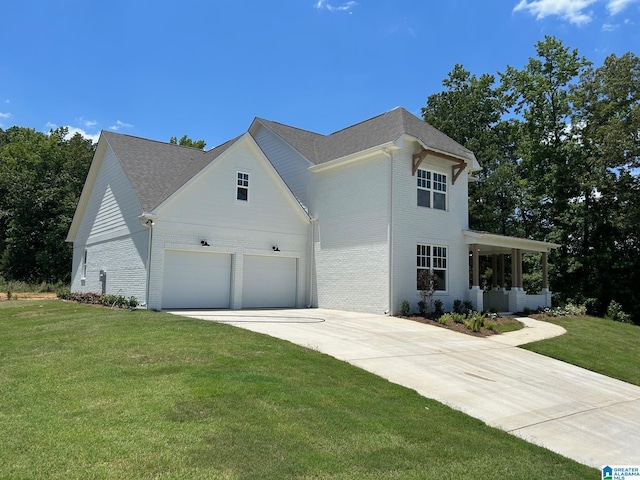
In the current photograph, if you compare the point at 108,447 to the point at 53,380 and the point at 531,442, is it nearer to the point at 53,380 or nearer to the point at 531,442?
the point at 53,380

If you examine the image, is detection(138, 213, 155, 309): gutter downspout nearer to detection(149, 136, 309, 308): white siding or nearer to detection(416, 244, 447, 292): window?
detection(149, 136, 309, 308): white siding

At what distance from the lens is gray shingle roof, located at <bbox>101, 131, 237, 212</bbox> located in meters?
18.6

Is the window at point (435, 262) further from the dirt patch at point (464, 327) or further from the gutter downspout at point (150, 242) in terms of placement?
the gutter downspout at point (150, 242)

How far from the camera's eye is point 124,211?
1972cm

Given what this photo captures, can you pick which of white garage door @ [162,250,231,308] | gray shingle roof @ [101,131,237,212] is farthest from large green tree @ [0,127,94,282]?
white garage door @ [162,250,231,308]

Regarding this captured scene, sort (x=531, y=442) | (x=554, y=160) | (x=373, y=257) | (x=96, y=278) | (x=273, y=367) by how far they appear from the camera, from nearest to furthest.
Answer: (x=531, y=442) → (x=273, y=367) → (x=373, y=257) → (x=96, y=278) → (x=554, y=160)

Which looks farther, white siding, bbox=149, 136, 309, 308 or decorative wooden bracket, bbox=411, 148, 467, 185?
decorative wooden bracket, bbox=411, 148, 467, 185

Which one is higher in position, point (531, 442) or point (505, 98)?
point (505, 98)

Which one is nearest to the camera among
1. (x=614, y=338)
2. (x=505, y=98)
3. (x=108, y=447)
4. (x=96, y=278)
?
(x=108, y=447)

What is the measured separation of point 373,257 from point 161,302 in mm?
8054

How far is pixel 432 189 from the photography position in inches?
794

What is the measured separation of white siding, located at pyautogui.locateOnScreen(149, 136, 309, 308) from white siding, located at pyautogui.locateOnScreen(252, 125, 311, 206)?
1988 millimetres

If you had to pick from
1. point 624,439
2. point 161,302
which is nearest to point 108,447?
point 624,439

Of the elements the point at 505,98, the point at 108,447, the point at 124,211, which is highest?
the point at 505,98
